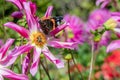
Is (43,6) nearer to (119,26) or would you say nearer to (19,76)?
(119,26)

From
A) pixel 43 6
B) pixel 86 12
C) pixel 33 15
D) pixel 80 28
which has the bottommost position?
pixel 86 12

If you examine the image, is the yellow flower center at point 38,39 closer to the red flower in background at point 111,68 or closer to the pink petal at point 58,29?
the pink petal at point 58,29

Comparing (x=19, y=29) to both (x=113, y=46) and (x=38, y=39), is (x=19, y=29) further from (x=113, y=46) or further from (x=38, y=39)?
(x=113, y=46)

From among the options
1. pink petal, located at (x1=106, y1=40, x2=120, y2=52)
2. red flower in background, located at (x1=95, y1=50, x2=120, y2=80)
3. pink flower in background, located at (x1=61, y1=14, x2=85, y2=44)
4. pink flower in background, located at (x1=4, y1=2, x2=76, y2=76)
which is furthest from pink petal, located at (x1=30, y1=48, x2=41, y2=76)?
red flower in background, located at (x1=95, y1=50, x2=120, y2=80)

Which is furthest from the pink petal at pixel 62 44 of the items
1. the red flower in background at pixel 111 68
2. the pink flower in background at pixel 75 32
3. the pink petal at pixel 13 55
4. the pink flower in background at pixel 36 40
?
the red flower in background at pixel 111 68

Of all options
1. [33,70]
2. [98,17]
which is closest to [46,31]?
[33,70]

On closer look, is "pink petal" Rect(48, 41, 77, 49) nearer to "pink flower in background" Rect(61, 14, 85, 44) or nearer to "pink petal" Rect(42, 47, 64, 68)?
"pink petal" Rect(42, 47, 64, 68)

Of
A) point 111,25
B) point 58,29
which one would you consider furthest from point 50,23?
point 111,25
